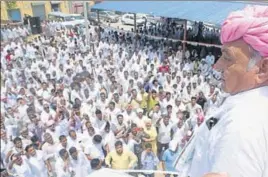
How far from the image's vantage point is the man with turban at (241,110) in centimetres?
89

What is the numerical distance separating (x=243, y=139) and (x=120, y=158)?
12.4 ft

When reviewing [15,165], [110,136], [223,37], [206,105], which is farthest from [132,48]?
[223,37]

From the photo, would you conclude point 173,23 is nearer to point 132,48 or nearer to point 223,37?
point 132,48

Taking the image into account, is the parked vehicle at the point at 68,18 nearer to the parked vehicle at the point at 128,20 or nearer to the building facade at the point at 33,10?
the building facade at the point at 33,10

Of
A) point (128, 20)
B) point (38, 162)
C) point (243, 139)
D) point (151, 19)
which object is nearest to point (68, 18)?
point (128, 20)

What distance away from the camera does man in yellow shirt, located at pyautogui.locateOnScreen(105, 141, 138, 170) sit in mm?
4480

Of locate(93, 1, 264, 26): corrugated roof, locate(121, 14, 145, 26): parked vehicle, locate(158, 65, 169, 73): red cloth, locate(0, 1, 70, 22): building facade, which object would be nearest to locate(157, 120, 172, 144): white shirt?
locate(93, 1, 264, 26): corrugated roof

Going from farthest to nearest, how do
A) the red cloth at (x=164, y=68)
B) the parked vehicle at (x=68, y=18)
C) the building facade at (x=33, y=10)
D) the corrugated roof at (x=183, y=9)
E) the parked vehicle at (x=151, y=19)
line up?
1. the parked vehicle at (x=151, y=19)
2. the building facade at (x=33, y=10)
3. the parked vehicle at (x=68, y=18)
4. the red cloth at (x=164, y=68)
5. the corrugated roof at (x=183, y=9)

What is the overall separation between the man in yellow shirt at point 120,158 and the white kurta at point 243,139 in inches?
138

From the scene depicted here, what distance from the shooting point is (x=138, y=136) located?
5363mm

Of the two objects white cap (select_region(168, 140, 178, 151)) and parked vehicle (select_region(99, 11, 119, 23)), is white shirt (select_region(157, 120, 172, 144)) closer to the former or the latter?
white cap (select_region(168, 140, 178, 151))

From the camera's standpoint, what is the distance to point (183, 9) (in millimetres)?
10211

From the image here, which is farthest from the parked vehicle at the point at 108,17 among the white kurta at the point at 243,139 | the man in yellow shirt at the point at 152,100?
the white kurta at the point at 243,139

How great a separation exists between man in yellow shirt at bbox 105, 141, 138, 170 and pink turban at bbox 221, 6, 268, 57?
3520mm
